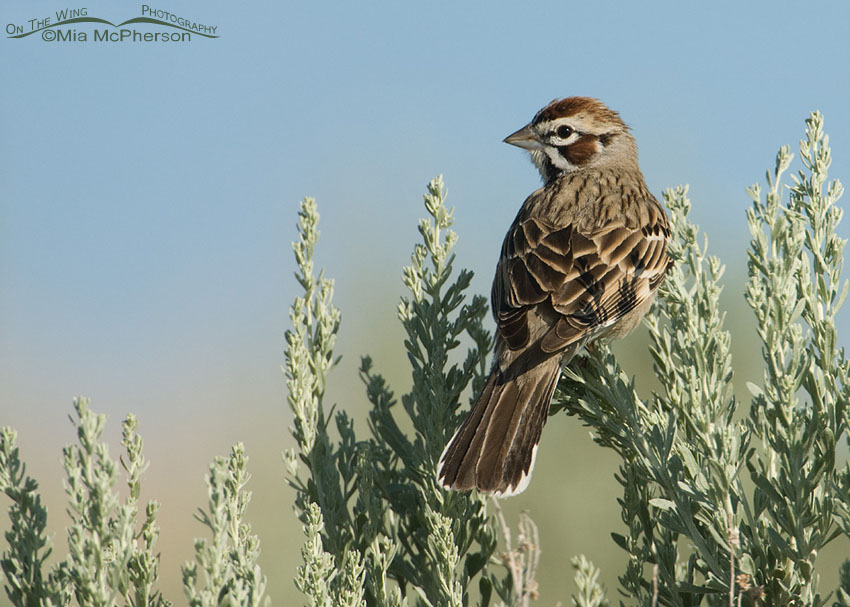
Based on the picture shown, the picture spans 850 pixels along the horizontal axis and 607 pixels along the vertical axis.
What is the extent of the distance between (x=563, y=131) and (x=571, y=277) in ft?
6.17

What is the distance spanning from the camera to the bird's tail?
10.2ft

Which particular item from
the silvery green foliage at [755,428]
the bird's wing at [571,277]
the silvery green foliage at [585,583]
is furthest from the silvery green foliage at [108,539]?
the bird's wing at [571,277]

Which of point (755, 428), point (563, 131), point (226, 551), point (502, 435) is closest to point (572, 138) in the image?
point (563, 131)

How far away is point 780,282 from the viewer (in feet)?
8.80

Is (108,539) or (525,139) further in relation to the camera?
(525,139)

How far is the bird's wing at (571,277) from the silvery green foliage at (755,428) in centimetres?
85

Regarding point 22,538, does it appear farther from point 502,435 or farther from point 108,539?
point 502,435

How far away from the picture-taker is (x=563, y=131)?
575 cm

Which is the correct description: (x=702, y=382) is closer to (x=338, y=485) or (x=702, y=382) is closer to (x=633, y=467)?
(x=633, y=467)

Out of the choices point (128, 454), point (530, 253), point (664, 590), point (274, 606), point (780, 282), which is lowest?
point (274, 606)

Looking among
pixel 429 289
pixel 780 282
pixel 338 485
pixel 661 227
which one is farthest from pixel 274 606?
pixel 780 282

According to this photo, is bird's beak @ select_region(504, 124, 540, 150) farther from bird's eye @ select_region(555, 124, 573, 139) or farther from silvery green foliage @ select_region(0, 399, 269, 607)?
silvery green foliage @ select_region(0, 399, 269, 607)

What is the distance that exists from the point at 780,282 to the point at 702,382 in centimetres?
38

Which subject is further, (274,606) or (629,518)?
(274,606)
